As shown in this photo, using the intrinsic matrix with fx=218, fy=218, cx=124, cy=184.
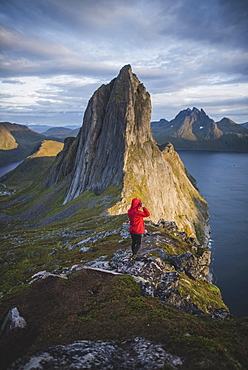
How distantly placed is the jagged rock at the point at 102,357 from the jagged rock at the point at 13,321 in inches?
97.6

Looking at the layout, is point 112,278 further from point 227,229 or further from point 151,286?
point 227,229

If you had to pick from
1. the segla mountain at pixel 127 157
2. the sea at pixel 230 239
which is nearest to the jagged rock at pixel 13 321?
the sea at pixel 230 239

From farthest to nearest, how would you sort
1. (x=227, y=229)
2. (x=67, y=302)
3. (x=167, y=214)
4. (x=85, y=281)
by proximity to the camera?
(x=227, y=229)
(x=167, y=214)
(x=85, y=281)
(x=67, y=302)

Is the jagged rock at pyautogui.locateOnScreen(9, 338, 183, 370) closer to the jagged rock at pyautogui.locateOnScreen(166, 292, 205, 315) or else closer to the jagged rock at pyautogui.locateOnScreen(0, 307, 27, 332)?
the jagged rock at pyautogui.locateOnScreen(0, 307, 27, 332)

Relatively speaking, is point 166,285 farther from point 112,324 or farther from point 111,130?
point 111,130

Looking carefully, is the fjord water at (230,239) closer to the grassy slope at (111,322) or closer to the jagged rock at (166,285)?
the jagged rock at (166,285)

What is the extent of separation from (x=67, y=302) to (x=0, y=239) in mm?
47209

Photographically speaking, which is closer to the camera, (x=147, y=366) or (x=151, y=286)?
(x=147, y=366)

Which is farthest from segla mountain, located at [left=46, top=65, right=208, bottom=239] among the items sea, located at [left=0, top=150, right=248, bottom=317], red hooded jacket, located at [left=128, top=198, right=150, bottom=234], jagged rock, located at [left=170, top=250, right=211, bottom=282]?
red hooded jacket, located at [left=128, top=198, right=150, bottom=234]

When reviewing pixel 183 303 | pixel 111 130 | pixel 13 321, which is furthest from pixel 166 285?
pixel 111 130

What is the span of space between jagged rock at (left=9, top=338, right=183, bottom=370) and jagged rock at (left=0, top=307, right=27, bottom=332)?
8.13 feet

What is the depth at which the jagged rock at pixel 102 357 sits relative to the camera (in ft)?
25.5

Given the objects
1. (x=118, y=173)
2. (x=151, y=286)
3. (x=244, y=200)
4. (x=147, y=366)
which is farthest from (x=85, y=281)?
(x=244, y=200)

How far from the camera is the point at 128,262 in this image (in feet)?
60.9
